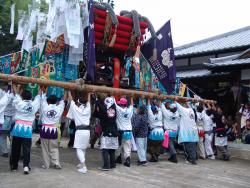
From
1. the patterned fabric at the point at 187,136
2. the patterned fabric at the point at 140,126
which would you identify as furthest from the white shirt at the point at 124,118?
the patterned fabric at the point at 187,136

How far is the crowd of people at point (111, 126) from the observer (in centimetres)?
714

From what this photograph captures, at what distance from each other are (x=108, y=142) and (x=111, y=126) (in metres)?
0.42

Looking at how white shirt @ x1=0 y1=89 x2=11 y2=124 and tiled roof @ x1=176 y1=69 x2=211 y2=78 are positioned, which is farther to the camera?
tiled roof @ x1=176 y1=69 x2=211 y2=78

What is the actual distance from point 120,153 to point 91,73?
239cm

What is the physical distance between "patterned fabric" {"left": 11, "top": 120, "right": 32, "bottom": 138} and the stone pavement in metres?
0.81

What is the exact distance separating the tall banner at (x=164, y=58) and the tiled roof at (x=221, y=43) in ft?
15.5

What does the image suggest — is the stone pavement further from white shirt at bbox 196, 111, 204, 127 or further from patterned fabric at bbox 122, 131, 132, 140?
white shirt at bbox 196, 111, 204, 127

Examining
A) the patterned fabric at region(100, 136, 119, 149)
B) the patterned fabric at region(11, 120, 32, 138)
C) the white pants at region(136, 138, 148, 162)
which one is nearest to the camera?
the patterned fabric at region(11, 120, 32, 138)

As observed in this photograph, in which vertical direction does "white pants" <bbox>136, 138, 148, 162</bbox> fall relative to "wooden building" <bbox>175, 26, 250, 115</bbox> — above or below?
below

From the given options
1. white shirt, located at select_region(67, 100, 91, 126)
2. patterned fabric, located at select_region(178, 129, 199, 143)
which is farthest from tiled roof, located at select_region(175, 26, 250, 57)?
white shirt, located at select_region(67, 100, 91, 126)

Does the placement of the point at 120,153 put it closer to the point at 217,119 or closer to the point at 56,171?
the point at 56,171

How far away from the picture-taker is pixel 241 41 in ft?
51.0

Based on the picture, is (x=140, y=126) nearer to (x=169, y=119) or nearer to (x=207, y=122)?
(x=169, y=119)

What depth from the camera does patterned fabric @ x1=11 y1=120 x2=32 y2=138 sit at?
22.9 feet
